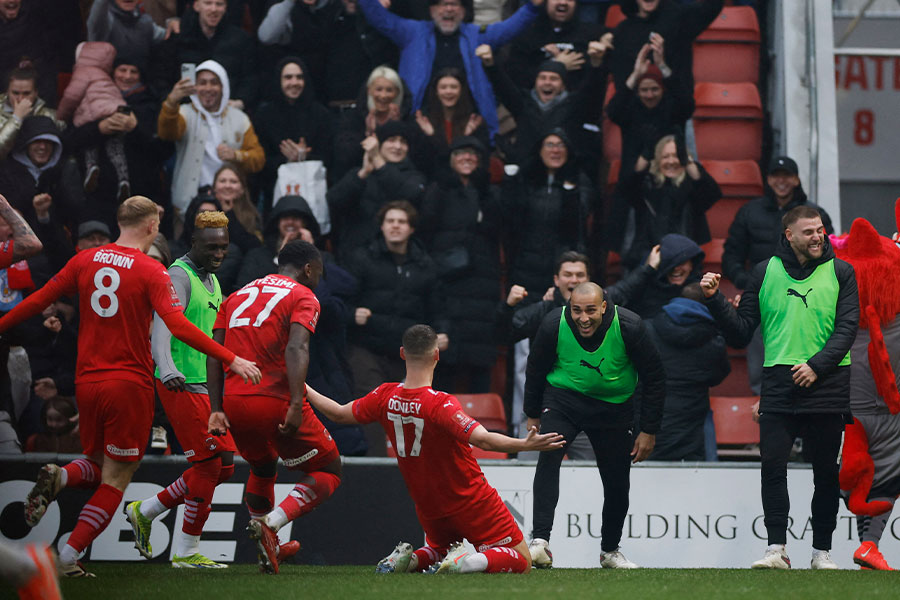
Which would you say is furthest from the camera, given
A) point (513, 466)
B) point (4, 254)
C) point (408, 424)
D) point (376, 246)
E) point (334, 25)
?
point (334, 25)

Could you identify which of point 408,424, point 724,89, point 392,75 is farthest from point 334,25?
point 408,424

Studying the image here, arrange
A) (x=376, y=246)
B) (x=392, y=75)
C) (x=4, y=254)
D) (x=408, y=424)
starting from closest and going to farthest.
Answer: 1. (x=408, y=424)
2. (x=4, y=254)
3. (x=376, y=246)
4. (x=392, y=75)

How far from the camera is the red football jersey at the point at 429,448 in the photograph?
6773 mm

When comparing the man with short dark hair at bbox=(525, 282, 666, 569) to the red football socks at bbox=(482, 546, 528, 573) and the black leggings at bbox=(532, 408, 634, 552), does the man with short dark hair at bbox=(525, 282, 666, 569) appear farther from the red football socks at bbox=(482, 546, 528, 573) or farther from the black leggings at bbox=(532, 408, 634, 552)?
the red football socks at bbox=(482, 546, 528, 573)

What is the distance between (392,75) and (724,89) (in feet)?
11.5

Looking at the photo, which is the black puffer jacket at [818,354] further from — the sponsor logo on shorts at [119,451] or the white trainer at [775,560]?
the sponsor logo on shorts at [119,451]

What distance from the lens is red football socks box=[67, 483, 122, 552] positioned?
7.07 metres

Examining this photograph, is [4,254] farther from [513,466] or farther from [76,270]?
[513,466]

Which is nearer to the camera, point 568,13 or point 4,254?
point 4,254

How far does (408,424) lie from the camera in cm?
684

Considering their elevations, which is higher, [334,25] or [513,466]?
[334,25]

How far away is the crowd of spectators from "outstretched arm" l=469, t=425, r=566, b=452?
3.14 m

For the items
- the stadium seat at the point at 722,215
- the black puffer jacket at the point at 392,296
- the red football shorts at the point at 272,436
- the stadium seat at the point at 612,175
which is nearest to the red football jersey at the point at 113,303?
the red football shorts at the point at 272,436

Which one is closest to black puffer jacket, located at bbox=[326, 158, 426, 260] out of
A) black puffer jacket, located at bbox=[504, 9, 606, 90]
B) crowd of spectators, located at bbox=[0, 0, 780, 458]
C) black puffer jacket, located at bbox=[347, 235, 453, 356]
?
crowd of spectators, located at bbox=[0, 0, 780, 458]
